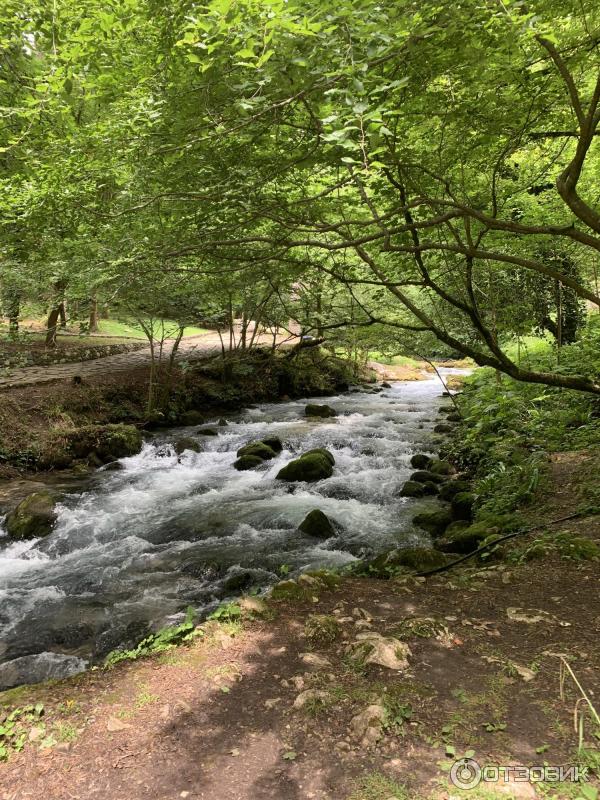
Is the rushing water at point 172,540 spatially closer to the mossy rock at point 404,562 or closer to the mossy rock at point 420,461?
the mossy rock at point 420,461

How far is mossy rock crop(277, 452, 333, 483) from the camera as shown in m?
9.92

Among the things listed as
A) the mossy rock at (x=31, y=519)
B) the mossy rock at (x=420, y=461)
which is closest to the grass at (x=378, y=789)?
the mossy rock at (x=31, y=519)

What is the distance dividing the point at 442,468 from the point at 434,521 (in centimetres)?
277

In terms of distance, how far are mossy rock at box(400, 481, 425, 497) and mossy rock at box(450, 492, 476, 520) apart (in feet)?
4.33

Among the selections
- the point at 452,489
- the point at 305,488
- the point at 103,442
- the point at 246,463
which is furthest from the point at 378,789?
the point at 103,442

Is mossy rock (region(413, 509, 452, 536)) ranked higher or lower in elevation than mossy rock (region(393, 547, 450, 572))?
lower

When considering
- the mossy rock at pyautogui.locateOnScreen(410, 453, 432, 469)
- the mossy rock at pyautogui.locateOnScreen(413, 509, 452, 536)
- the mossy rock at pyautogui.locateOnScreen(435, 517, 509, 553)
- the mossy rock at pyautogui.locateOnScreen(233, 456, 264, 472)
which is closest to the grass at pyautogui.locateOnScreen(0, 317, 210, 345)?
the mossy rock at pyautogui.locateOnScreen(233, 456, 264, 472)

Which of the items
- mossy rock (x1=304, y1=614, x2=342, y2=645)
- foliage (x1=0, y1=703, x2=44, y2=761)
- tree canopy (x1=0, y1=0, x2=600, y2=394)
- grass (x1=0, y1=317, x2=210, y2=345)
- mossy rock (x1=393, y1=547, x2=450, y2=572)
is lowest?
foliage (x1=0, y1=703, x2=44, y2=761)

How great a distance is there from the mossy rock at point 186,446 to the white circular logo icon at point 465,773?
9936 mm

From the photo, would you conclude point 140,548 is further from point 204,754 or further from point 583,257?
point 583,257

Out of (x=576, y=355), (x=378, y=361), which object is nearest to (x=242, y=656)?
(x=576, y=355)

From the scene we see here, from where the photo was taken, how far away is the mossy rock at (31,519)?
291 inches

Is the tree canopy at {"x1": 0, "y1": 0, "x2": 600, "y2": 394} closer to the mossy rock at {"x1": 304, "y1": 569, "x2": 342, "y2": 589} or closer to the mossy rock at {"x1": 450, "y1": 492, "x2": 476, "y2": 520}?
the mossy rock at {"x1": 304, "y1": 569, "x2": 342, "y2": 589}

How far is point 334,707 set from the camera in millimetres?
3031
